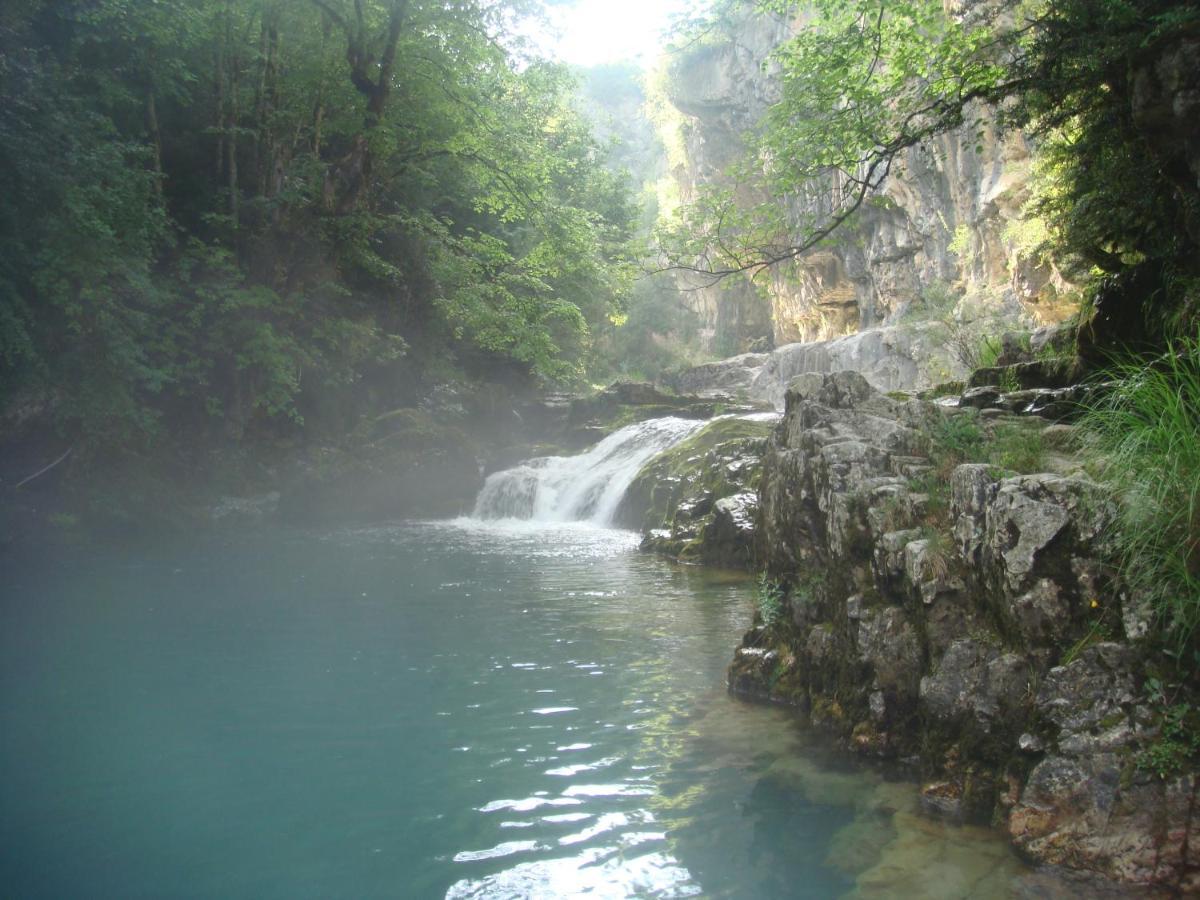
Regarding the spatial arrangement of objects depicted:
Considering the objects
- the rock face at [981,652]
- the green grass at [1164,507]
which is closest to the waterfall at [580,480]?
the rock face at [981,652]

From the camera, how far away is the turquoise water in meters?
3.50

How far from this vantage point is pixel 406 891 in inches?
133

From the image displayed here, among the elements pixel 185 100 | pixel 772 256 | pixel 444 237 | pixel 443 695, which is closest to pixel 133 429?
pixel 185 100

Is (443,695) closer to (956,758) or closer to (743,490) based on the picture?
(956,758)

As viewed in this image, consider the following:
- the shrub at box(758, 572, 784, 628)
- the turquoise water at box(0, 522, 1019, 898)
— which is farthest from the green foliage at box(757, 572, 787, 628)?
the turquoise water at box(0, 522, 1019, 898)

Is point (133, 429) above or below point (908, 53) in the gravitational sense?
below

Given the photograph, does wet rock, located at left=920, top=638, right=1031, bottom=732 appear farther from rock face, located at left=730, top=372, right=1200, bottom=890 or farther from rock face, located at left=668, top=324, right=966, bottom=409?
rock face, located at left=668, top=324, right=966, bottom=409

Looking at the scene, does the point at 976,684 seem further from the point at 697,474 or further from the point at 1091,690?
the point at 697,474

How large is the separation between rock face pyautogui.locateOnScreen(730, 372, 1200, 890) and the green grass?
0.14m

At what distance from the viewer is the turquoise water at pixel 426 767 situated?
3496 millimetres

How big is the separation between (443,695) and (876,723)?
123 inches

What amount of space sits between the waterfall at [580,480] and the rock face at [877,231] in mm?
4672

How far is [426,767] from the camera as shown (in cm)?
461

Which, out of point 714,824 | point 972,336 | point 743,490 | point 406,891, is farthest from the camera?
point 972,336
